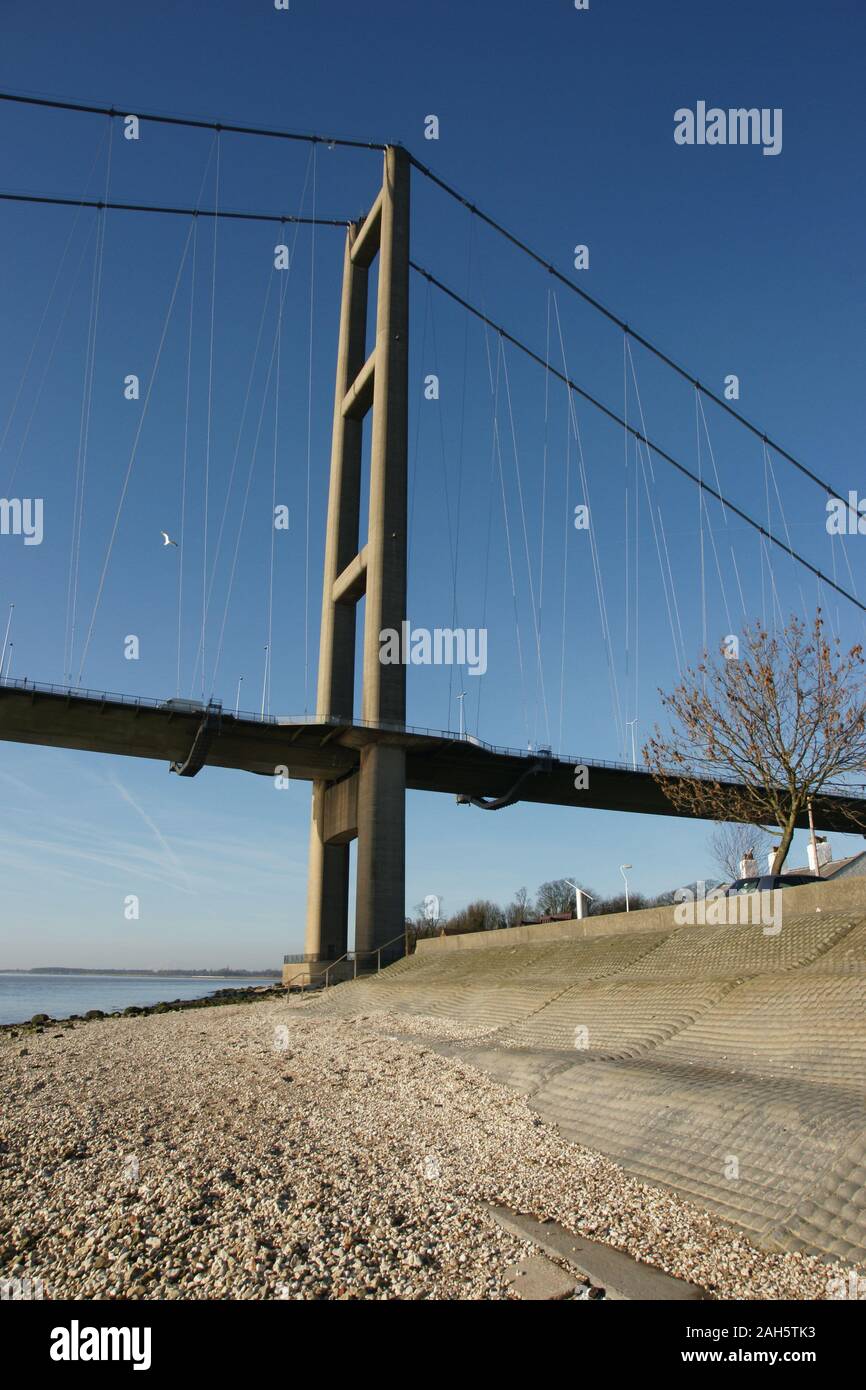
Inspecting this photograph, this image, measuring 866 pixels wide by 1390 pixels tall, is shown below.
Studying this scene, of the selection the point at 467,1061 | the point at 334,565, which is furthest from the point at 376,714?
the point at 467,1061

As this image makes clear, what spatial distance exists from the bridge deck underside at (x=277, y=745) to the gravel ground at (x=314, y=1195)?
38.3 m

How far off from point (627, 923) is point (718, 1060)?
11.8 meters

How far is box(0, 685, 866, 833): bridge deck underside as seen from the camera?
164ft

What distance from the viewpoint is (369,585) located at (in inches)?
2062

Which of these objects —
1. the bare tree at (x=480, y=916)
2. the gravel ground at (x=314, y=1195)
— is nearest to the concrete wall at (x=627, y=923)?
the gravel ground at (x=314, y=1195)

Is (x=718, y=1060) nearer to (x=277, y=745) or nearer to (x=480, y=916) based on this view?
(x=277, y=745)

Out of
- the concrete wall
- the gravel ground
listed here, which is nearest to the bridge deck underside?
the concrete wall

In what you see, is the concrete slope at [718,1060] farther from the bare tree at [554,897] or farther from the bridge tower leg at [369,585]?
the bare tree at [554,897]

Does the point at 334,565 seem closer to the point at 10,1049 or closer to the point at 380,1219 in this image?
the point at 10,1049

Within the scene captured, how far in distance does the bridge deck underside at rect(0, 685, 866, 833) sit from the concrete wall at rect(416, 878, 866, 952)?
1657 centimetres

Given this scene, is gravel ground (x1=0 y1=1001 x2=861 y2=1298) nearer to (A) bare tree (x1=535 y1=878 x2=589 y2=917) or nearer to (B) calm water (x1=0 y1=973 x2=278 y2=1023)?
(B) calm water (x1=0 y1=973 x2=278 y2=1023)

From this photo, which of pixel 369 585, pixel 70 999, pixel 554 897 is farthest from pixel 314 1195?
pixel 554 897

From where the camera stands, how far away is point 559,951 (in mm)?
24297

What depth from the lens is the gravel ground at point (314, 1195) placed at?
19.2 ft
